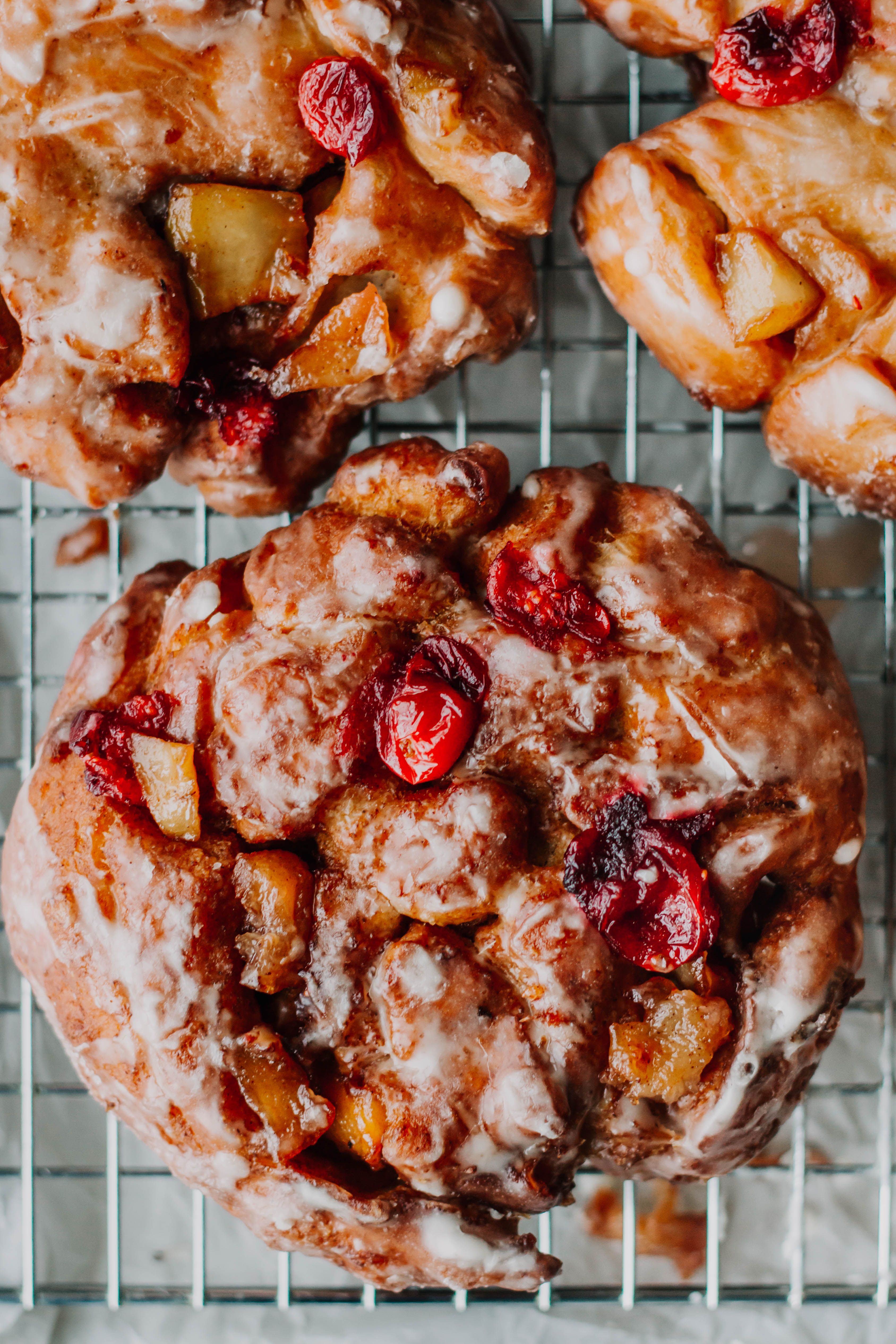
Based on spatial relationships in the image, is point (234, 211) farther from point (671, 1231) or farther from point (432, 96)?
point (671, 1231)

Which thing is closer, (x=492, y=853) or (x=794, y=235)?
(x=492, y=853)

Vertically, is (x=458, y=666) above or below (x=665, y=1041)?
above

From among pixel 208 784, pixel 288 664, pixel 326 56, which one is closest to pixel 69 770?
pixel 208 784

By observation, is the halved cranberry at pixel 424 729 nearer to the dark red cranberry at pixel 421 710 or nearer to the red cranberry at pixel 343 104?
the dark red cranberry at pixel 421 710

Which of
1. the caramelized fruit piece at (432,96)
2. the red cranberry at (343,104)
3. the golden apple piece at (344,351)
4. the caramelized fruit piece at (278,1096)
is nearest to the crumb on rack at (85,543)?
the golden apple piece at (344,351)

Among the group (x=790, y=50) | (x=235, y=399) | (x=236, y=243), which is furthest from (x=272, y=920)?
(x=790, y=50)

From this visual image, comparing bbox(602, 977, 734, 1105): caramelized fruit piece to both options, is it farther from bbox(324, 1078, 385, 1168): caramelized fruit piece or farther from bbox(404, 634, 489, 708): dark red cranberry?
bbox(404, 634, 489, 708): dark red cranberry
